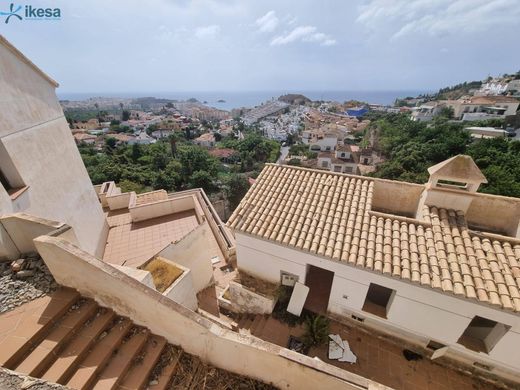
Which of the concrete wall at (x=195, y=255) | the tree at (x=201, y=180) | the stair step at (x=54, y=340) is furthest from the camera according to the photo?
the tree at (x=201, y=180)

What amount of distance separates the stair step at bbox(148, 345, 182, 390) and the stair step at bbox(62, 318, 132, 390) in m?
0.89

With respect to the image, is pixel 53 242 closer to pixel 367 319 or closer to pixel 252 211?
pixel 252 211

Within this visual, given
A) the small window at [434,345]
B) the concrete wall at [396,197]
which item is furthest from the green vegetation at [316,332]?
the concrete wall at [396,197]

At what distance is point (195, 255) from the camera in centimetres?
919

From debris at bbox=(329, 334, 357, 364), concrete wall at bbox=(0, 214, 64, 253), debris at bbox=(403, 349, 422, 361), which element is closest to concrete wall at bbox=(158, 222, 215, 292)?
concrete wall at bbox=(0, 214, 64, 253)

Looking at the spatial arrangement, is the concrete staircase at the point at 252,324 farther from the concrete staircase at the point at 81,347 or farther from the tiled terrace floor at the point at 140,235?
the tiled terrace floor at the point at 140,235

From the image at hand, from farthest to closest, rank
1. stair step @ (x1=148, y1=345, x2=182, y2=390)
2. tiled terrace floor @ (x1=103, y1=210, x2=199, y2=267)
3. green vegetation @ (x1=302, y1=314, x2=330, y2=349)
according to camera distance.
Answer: tiled terrace floor @ (x1=103, y1=210, x2=199, y2=267) → green vegetation @ (x1=302, y1=314, x2=330, y2=349) → stair step @ (x1=148, y1=345, x2=182, y2=390)

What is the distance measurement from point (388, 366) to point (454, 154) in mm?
38771

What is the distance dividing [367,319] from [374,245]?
8.84 ft

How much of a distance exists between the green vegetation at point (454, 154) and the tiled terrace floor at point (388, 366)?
2404 cm

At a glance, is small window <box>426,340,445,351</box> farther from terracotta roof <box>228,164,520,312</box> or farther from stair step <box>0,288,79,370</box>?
stair step <box>0,288,79,370</box>

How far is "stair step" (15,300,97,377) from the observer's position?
3604mm

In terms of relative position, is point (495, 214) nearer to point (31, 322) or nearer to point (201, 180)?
point (31, 322)

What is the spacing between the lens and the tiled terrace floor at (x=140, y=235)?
404 inches
